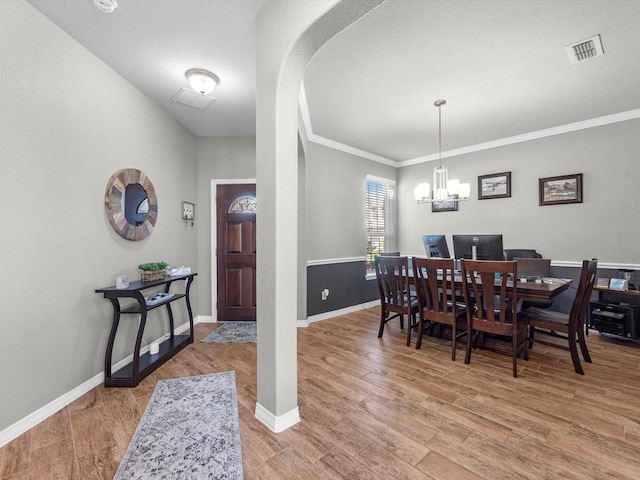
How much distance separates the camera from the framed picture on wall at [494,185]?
14.4 feet

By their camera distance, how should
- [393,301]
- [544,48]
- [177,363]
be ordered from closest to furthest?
[544,48] < [177,363] < [393,301]

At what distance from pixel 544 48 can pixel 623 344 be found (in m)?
3.24

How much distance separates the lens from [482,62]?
244 centimetres

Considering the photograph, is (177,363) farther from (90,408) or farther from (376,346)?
(376,346)

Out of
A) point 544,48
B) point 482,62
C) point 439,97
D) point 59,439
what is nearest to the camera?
point 59,439

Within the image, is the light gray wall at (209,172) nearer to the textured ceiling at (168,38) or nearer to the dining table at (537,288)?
the textured ceiling at (168,38)

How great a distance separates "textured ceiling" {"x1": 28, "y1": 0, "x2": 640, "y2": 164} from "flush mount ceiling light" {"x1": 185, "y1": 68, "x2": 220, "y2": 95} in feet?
0.24

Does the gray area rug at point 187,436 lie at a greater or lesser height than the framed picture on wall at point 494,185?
lesser

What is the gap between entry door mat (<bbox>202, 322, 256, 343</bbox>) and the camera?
11.2 ft

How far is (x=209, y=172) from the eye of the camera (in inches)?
163

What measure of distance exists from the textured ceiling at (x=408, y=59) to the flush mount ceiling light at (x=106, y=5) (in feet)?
0.11

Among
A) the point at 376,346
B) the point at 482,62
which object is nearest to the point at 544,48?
the point at 482,62

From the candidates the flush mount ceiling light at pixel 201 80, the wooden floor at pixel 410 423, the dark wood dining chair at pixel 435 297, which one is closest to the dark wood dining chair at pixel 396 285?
the dark wood dining chair at pixel 435 297

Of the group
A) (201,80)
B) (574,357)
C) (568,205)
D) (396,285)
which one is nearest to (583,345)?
(574,357)
